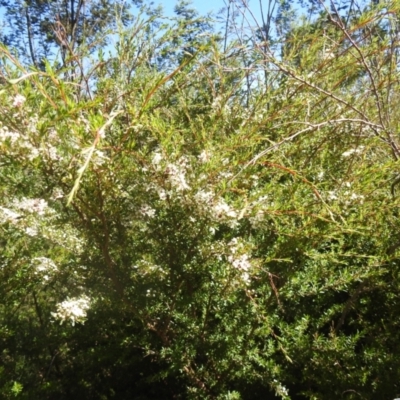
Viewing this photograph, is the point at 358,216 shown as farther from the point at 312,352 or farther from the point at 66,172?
the point at 66,172

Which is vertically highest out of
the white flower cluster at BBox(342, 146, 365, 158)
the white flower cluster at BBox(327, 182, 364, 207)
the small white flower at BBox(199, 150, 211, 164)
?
the white flower cluster at BBox(342, 146, 365, 158)

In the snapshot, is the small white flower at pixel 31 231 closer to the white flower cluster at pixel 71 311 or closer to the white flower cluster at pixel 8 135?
the white flower cluster at pixel 71 311

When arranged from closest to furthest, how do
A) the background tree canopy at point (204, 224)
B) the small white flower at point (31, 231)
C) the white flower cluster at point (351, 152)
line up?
the background tree canopy at point (204, 224), the small white flower at point (31, 231), the white flower cluster at point (351, 152)

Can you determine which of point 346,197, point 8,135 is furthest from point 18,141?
point 346,197

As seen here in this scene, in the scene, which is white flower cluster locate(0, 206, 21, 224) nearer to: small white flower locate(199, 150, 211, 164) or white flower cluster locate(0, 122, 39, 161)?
white flower cluster locate(0, 122, 39, 161)

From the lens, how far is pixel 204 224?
6.19ft

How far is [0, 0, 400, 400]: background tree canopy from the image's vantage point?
1.70 metres

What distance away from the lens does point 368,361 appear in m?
2.06

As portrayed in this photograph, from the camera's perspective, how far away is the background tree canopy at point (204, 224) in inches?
66.9

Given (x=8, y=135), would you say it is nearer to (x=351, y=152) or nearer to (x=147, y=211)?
(x=147, y=211)

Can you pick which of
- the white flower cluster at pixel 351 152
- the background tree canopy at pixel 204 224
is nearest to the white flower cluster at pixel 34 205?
the background tree canopy at pixel 204 224

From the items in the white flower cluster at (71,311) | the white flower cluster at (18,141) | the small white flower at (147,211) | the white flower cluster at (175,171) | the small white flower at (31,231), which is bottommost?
the white flower cluster at (71,311)

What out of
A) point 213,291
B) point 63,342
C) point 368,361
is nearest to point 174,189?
point 213,291

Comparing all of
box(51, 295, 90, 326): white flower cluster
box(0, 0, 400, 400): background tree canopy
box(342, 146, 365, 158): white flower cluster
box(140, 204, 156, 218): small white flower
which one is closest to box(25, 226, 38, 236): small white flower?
box(0, 0, 400, 400): background tree canopy
